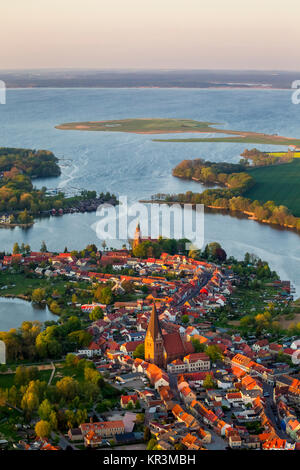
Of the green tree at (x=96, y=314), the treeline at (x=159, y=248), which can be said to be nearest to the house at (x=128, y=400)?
the green tree at (x=96, y=314)

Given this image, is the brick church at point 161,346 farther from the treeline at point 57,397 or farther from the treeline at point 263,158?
the treeline at point 263,158

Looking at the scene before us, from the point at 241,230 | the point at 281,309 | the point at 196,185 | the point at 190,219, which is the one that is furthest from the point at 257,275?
the point at 196,185

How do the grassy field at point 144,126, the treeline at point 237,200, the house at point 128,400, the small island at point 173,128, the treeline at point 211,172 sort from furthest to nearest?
the grassy field at point 144,126 → the small island at point 173,128 → the treeline at point 211,172 → the treeline at point 237,200 → the house at point 128,400

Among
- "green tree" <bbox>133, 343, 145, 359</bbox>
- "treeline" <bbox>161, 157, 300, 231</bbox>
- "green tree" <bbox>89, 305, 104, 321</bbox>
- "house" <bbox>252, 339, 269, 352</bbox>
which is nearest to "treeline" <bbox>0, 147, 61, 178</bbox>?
"treeline" <bbox>161, 157, 300, 231</bbox>

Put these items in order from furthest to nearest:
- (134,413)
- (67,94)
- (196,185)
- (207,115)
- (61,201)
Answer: (67,94), (207,115), (196,185), (61,201), (134,413)

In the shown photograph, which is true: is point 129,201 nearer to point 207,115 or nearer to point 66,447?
point 66,447

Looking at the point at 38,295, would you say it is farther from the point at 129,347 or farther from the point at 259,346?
the point at 259,346
